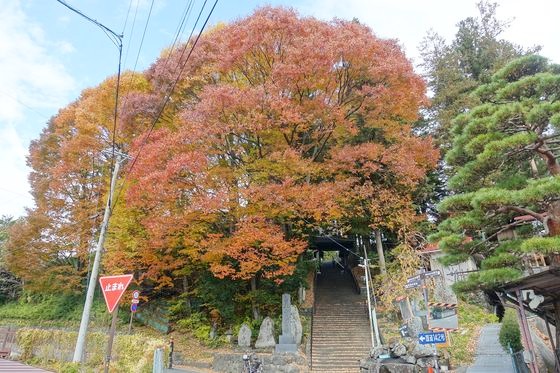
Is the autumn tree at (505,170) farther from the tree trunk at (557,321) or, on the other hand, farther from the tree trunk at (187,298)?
the tree trunk at (187,298)

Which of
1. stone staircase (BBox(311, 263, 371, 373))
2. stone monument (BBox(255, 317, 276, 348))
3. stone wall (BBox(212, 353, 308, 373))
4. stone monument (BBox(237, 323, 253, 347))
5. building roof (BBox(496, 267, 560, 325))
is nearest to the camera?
building roof (BBox(496, 267, 560, 325))

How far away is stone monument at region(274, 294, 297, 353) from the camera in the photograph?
11961mm

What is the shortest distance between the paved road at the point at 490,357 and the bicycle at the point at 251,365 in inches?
239

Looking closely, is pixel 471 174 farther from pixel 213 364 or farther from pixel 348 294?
pixel 348 294

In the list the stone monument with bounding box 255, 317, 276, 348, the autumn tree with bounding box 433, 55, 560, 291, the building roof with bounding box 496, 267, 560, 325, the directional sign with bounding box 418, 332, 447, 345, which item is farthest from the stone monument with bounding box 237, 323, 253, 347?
the building roof with bounding box 496, 267, 560, 325

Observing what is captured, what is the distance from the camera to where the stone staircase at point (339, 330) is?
12055 mm

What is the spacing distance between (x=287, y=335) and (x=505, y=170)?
883cm

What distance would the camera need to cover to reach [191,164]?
11836 millimetres

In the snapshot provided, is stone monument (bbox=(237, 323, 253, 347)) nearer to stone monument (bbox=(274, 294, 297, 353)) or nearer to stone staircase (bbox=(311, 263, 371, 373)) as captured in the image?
stone monument (bbox=(274, 294, 297, 353))

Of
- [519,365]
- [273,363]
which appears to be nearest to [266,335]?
[273,363]

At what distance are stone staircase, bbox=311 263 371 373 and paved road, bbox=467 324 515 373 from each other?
3561mm

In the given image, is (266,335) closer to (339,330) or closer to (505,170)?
(339,330)

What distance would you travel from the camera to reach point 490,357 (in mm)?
10820

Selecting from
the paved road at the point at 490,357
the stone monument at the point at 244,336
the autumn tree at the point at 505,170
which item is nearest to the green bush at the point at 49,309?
the stone monument at the point at 244,336
